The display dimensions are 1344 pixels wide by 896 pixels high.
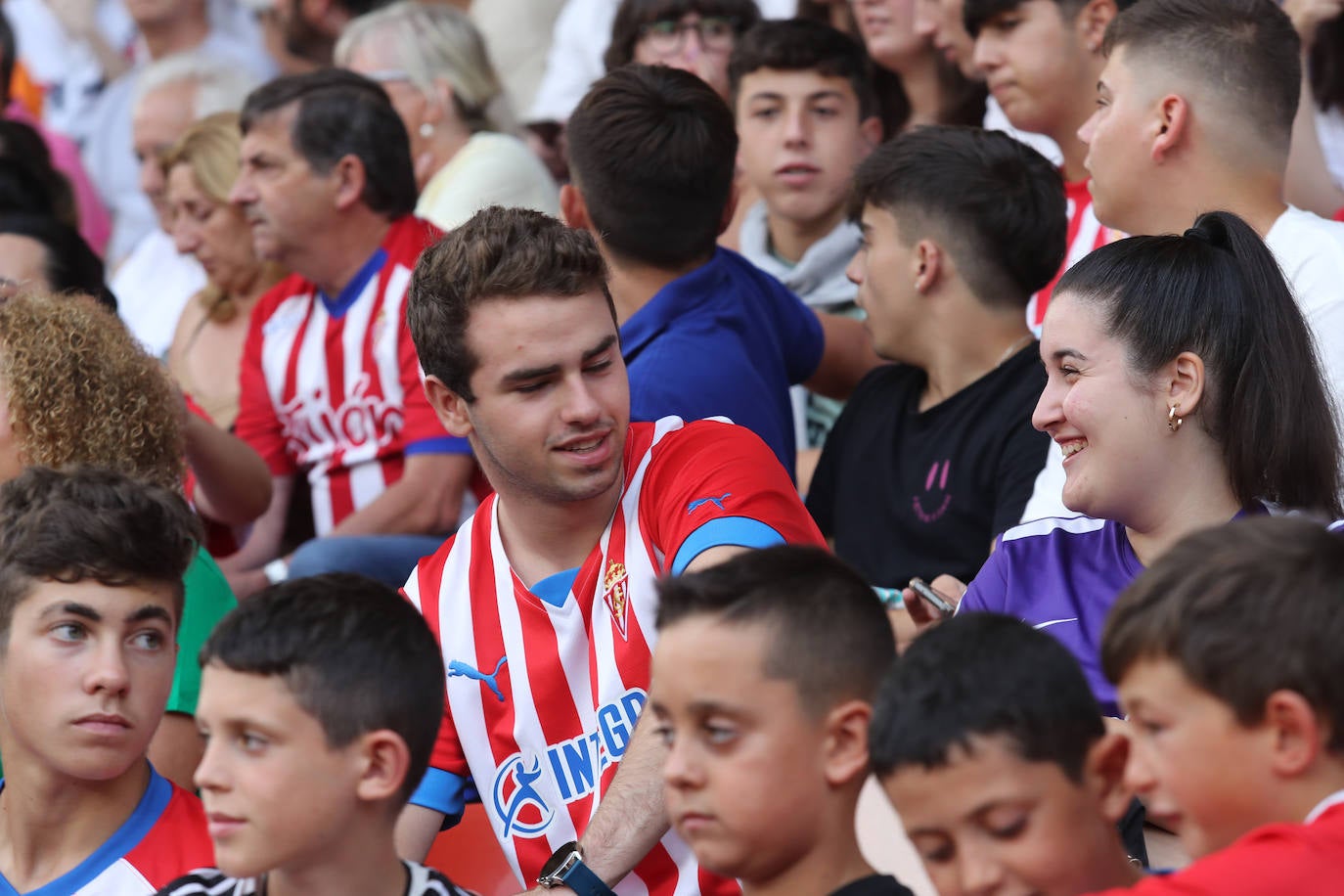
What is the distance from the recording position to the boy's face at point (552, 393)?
8.32ft

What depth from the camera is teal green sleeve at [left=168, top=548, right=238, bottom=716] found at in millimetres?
2865

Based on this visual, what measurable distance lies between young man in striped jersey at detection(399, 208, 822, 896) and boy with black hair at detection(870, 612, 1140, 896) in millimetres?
655

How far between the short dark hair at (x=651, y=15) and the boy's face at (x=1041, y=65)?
3.67 ft

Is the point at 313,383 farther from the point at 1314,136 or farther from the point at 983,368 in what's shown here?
the point at 1314,136

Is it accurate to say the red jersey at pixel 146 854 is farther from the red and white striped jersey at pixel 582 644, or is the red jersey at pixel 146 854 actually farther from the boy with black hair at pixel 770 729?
the boy with black hair at pixel 770 729

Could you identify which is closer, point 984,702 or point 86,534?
point 984,702

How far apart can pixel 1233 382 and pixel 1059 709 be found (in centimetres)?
82

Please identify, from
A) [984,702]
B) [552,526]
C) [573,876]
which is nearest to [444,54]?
[552,526]

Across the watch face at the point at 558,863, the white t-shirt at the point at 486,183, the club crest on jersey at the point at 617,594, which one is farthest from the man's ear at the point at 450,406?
the white t-shirt at the point at 486,183

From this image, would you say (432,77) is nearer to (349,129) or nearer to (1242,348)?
(349,129)

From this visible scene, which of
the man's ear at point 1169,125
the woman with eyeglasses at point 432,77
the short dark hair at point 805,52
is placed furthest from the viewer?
the woman with eyeglasses at point 432,77

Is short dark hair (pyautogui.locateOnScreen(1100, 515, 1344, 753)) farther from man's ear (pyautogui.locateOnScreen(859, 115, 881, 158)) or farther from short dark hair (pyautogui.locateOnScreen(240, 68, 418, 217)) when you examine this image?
short dark hair (pyautogui.locateOnScreen(240, 68, 418, 217))

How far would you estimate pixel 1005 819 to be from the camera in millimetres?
1735

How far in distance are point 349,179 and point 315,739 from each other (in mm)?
2708
